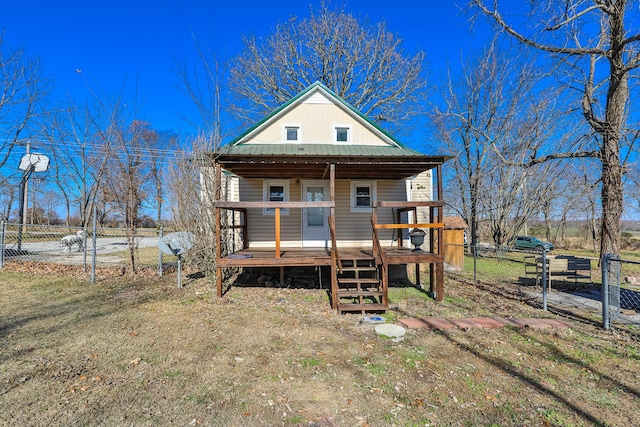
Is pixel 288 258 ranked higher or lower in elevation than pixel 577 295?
higher

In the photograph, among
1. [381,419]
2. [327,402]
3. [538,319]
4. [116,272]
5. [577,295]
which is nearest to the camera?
[381,419]

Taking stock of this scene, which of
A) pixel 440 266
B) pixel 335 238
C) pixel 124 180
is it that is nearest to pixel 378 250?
pixel 335 238

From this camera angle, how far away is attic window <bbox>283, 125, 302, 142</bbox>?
1048cm

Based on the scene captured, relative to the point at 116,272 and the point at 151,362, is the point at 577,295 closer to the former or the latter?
the point at 151,362

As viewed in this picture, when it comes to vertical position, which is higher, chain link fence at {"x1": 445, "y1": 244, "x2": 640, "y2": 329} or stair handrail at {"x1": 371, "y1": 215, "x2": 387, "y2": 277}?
stair handrail at {"x1": 371, "y1": 215, "x2": 387, "y2": 277}

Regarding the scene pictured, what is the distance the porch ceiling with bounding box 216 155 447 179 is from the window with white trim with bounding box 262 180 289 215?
40cm

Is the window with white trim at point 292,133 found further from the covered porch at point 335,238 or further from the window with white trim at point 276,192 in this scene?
the covered porch at point 335,238

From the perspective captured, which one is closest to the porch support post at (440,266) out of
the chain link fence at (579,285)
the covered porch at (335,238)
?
the covered porch at (335,238)

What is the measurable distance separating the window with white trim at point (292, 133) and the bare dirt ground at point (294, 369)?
20.5 ft

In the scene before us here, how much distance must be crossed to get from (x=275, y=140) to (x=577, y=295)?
966 centimetres

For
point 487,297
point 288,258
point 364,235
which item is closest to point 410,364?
point 288,258

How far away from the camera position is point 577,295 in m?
7.54

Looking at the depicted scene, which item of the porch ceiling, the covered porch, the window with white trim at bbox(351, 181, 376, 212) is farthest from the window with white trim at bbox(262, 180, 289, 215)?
the window with white trim at bbox(351, 181, 376, 212)

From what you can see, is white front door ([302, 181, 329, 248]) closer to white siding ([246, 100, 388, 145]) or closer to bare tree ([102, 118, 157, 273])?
white siding ([246, 100, 388, 145])
